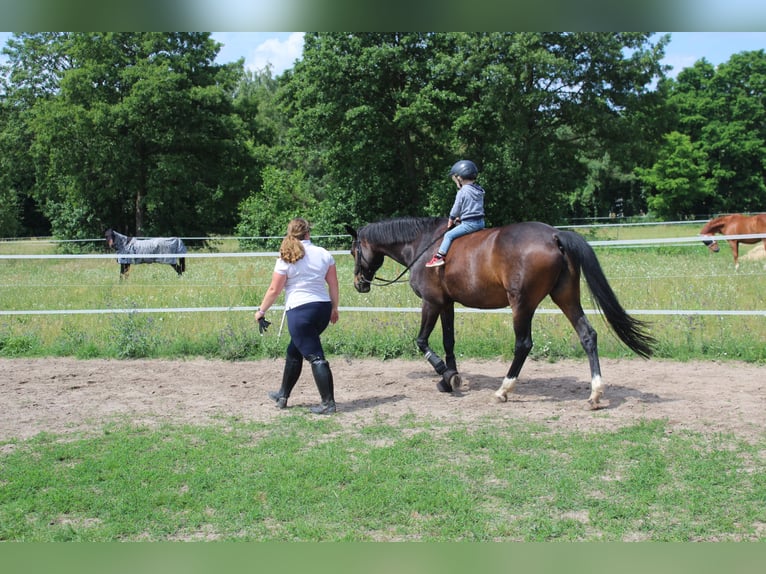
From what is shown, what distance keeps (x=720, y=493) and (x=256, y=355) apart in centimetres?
623

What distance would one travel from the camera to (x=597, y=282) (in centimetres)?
635

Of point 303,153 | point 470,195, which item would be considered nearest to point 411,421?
point 470,195

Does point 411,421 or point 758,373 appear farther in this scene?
point 758,373

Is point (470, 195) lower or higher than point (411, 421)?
higher

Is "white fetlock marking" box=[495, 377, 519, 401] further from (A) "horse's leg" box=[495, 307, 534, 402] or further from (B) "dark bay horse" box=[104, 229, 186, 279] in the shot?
(B) "dark bay horse" box=[104, 229, 186, 279]

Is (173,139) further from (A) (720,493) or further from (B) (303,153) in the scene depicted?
(A) (720,493)

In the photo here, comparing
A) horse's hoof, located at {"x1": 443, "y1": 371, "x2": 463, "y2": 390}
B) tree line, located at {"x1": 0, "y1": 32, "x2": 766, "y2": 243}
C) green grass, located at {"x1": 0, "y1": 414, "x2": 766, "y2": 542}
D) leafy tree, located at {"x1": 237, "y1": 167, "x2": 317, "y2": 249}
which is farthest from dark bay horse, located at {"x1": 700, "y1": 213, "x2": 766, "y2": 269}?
leafy tree, located at {"x1": 237, "y1": 167, "x2": 317, "y2": 249}

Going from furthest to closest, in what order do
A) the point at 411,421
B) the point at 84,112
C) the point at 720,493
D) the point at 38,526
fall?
the point at 84,112 < the point at 411,421 < the point at 720,493 < the point at 38,526

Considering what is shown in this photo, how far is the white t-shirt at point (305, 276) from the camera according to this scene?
19.7 ft

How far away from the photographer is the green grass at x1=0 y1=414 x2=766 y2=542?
3.60m

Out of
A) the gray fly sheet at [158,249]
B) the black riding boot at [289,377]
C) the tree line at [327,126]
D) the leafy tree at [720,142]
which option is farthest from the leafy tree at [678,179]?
the black riding boot at [289,377]

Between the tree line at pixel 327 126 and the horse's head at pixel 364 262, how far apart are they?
745 inches

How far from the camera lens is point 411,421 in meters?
5.90

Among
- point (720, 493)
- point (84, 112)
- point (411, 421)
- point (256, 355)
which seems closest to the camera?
point (720, 493)
